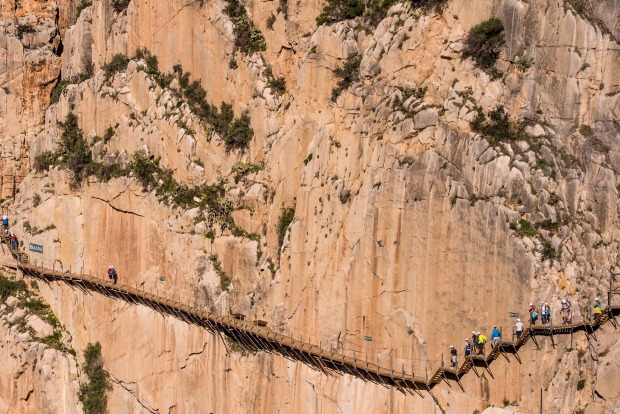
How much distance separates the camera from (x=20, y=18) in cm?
6228

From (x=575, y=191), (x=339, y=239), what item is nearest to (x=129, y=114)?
(x=339, y=239)

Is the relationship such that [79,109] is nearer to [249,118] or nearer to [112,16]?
[112,16]

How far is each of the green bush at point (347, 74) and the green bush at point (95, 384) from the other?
60.5ft

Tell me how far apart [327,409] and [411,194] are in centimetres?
936

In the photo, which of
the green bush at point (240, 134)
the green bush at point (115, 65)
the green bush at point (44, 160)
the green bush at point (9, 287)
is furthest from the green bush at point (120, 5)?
the green bush at point (9, 287)

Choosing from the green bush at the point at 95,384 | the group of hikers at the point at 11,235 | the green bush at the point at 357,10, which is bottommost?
the green bush at the point at 95,384

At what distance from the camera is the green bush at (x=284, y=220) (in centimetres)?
4834

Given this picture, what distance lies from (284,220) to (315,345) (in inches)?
222

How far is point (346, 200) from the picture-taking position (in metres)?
45.4

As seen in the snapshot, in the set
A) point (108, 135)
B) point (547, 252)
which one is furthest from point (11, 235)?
point (547, 252)

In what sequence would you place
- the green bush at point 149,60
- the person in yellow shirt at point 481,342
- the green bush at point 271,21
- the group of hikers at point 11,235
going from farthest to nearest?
the group of hikers at point 11,235 → the green bush at point 149,60 → the green bush at point 271,21 → the person in yellow shirt at point 481,342

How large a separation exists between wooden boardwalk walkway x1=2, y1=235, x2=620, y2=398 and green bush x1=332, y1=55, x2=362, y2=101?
33.4 ft

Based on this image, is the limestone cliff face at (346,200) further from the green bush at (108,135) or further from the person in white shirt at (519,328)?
the person in white shirt at (519,328)

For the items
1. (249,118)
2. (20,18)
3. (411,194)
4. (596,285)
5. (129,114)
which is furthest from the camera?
(20,18)
